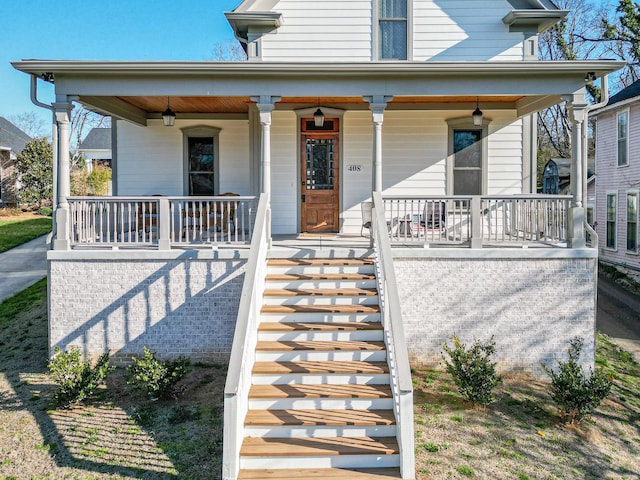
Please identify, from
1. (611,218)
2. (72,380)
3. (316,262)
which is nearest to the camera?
(72,380)

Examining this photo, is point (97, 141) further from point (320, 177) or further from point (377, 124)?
point (377, 124)

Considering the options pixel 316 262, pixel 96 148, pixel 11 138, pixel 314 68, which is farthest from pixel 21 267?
pixel 96 148

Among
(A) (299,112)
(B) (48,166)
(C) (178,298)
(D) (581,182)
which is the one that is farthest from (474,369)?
(B) (48,166)

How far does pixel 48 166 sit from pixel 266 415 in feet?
83.9

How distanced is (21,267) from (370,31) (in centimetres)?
1235

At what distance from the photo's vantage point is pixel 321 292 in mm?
6914

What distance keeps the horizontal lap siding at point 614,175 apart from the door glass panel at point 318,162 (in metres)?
11.0

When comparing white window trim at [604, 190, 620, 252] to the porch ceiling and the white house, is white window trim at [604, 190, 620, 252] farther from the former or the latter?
the porch ceiling

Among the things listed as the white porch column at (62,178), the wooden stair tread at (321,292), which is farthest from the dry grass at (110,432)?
the white porch column at (62,178)

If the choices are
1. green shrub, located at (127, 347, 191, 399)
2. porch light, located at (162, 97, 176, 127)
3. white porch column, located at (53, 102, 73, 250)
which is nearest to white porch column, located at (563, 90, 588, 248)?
green shrub, located at (127, 347, 191, 399)

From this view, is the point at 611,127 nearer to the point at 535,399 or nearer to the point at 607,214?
the point at 607,214

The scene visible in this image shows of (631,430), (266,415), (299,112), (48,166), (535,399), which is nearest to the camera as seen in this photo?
(266,415)

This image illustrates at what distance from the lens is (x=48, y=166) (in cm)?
2605

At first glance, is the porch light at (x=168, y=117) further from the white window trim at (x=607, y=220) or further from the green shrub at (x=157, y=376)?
the white window trim at (x=607, y=220)
